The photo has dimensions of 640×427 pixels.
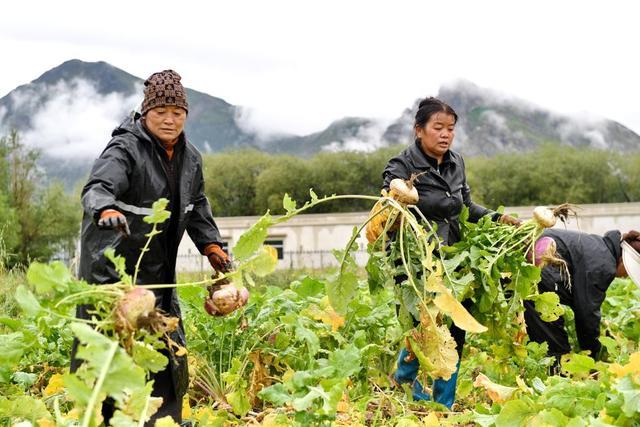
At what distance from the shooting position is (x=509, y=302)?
4020 millimetres

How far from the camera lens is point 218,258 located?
3766mm

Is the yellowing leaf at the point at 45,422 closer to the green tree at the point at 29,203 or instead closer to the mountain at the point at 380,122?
the green tree at the point at 29,203

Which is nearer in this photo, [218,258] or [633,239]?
[218,258]

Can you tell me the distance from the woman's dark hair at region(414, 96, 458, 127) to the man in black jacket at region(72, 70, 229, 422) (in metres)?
1.21

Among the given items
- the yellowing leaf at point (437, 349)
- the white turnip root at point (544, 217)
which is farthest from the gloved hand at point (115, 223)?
the white turnip root at point (544, 217)

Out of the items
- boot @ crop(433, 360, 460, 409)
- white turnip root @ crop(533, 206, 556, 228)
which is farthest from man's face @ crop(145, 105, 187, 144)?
A: boot @ crop(433, 360, 460, 409)

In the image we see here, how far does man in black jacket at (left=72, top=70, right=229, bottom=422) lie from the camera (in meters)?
3.32

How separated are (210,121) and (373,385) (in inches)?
7586

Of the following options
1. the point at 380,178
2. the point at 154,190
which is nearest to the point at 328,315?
the point at 154,190

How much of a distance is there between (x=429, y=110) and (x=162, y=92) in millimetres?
1446

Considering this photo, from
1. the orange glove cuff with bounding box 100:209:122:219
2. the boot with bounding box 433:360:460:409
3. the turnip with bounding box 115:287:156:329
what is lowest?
the boot with bounding box 433:360:460:409

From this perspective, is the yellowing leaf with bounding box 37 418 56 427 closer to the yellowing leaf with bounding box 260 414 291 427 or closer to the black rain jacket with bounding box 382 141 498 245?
the yellowing leaf with bounding box 260 414 291 427

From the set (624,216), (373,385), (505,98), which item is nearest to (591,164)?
(624,216)

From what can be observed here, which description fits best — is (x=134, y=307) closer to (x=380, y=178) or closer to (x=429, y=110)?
(x=429, y=110)
